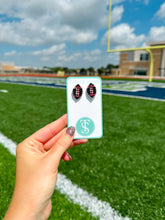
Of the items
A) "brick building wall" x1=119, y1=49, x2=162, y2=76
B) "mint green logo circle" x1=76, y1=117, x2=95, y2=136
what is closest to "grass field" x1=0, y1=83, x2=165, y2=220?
"mint green logo circle" x1=76, y1=117, x2=95, y2=136

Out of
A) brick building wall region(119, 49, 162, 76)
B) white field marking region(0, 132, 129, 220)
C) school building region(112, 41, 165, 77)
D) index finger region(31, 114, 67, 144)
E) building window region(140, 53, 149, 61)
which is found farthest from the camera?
building window region(140, 53, 149, 61)

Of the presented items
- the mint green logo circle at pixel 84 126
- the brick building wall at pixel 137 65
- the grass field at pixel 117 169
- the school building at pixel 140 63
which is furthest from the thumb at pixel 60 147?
the brick building wall at pixel 137 65

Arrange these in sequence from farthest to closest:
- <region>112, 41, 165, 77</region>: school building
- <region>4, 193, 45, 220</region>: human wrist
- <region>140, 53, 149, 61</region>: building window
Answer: <region>140, 53, 149, 61</region>: building window, <region>112, 41, 165, 77</region>: school building, <region>4, 193, 45, 220</region>: human wrist

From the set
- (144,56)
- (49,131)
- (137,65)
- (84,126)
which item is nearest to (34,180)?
(49,131)

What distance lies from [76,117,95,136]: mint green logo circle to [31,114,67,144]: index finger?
0.41 feet

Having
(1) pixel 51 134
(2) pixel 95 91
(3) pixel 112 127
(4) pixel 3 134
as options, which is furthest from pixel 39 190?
(3) pixel 112 127

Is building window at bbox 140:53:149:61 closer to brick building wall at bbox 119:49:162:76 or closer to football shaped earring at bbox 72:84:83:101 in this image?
brick building wall at bbox 119:49:162:76

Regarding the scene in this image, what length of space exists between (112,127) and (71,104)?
9.04 feet

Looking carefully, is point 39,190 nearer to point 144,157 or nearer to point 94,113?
point 94,113

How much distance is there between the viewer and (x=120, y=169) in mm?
2295

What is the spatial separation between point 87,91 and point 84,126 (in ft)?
0.99

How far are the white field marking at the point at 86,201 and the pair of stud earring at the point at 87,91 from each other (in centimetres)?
121

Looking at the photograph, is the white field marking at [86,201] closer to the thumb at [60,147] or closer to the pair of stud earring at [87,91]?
the thumb at [60,147]

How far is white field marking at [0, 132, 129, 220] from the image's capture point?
1.59 metres
